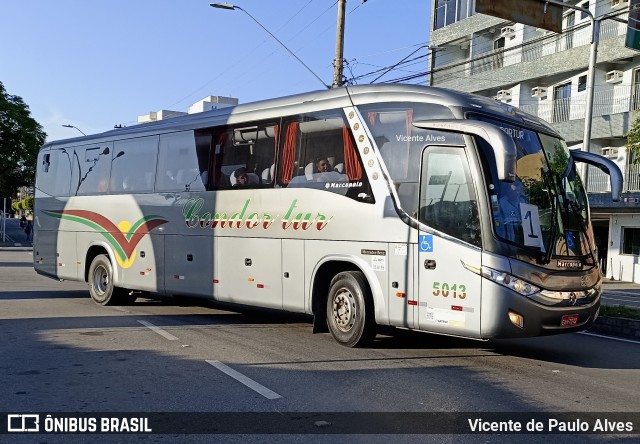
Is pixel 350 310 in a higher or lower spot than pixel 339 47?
lower

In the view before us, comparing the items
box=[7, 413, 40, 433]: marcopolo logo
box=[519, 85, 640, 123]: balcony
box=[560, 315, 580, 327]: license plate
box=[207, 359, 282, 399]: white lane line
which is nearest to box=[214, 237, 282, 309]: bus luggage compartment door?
box=[207, 359, 282, 399]: white lane line

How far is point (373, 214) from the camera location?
910 centimetres

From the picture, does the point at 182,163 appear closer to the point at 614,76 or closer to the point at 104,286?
the point at 104,286

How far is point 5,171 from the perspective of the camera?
172ft

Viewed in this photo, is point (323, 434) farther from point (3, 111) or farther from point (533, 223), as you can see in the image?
point (3, 111)

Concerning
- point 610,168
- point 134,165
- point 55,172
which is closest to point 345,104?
point 610,168

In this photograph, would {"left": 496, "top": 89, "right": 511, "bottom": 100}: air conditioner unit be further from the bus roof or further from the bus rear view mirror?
the bus rear view mirror

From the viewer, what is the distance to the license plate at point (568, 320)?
8047 mm

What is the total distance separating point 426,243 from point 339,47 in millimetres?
13409

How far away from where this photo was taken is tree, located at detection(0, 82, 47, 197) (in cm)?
4884

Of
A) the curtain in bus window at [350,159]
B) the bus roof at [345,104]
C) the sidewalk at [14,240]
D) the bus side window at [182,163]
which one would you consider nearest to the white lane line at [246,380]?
the curtain in bus window at [350,159]

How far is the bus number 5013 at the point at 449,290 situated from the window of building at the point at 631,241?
24107mm

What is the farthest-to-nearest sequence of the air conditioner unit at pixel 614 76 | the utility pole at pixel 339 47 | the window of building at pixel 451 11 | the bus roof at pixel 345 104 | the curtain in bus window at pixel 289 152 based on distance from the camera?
1. the window of building at pixel 451 11
2. the air conditioner unit at pixel 614 76
3. the utility pole at pixel 339 47
4. the curtain in bus window at pixel 289 152
5. the bus roof at pixel 345 104

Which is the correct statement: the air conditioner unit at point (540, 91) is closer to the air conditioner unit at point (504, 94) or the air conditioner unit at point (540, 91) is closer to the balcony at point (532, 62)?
the balcony at point (532, 62)
